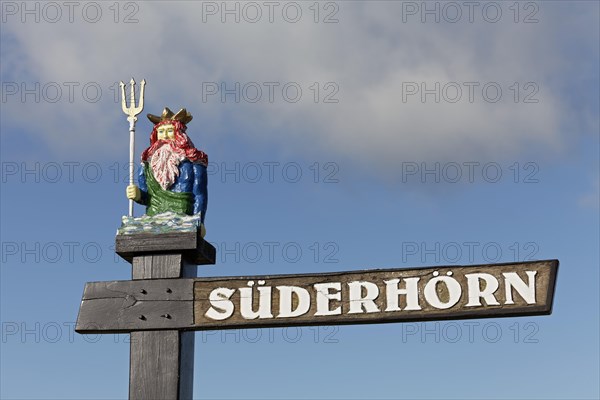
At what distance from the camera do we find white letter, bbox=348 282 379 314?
8.70 meters

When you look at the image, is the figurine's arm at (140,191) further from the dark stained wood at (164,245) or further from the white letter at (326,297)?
the white letter at (326,297)

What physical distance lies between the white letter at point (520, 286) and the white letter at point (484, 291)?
0.10m

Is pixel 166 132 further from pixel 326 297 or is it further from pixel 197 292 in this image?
pixel 326 297

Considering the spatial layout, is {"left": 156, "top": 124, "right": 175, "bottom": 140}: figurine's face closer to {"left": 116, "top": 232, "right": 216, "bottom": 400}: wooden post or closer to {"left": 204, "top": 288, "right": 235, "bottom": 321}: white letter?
{"left": 116, "top": 232, "right": 216, "bottom": 400}: wooden post

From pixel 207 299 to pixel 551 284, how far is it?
9.74 ft

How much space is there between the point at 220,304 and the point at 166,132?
189 centimetres

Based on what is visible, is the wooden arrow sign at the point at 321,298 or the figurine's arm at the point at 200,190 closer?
the wooden arrow sign at the point at 321,298

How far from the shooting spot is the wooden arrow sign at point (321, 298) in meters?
8.47

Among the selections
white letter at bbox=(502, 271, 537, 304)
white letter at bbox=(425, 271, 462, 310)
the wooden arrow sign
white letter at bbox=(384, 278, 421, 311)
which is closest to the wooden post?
the wooden arrow sign

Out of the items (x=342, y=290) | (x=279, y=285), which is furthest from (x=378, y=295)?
→ (x=279, y=285)

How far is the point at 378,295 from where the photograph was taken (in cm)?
871

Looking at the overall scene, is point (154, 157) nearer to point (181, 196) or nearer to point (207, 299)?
point (181, 196)

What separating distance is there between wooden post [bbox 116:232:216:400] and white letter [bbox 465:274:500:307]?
97.1 inches

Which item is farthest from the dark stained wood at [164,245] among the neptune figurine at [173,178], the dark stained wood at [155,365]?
the dark stained wood at [155,365]
